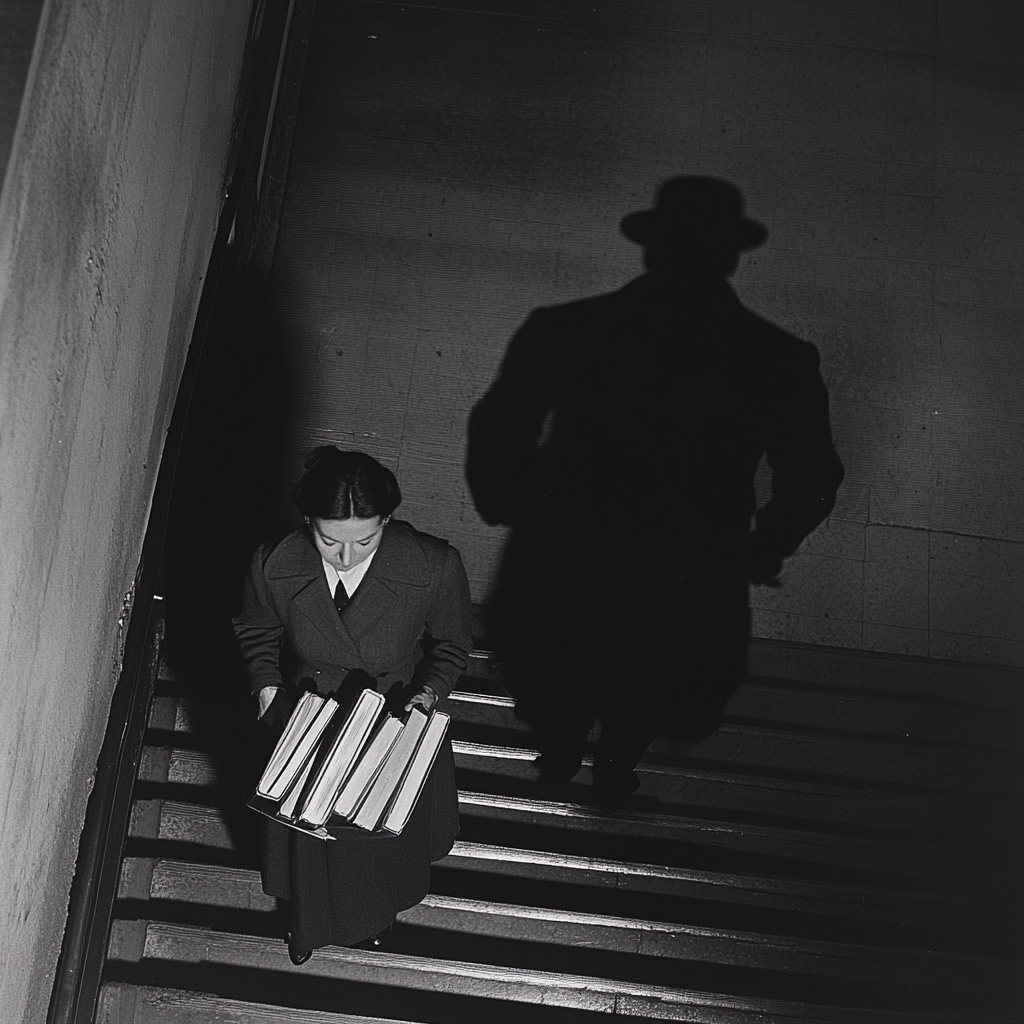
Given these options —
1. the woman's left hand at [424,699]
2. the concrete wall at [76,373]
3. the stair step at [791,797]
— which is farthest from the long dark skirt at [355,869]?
the stair step at [791,797]

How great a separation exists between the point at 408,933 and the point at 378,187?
3.63m

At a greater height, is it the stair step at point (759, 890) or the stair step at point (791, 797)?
the stair step at point (791, 797)

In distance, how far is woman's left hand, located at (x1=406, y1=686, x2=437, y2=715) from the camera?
312 centimetres

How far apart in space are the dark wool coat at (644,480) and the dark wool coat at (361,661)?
1.14m

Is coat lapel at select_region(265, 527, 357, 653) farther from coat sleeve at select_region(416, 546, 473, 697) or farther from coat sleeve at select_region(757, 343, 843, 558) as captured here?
coat sleeve at select_region(757, 343, 843, 558)

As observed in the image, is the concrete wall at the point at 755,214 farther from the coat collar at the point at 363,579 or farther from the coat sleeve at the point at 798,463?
the coat collar at the point at 363,579

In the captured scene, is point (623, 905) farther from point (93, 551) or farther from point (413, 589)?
point (93, 551)

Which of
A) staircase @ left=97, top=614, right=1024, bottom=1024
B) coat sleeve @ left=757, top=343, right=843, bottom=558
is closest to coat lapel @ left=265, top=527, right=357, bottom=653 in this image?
staircase @ left=97, top=614, right=1024, bottom=1024

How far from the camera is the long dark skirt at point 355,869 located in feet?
10.7

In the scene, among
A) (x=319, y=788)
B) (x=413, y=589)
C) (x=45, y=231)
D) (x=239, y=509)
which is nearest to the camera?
(x=45, y=231)

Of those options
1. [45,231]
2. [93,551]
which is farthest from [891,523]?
[45,231]

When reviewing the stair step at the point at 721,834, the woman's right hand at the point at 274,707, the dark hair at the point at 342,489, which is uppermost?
the dark hair at the point at 342,489

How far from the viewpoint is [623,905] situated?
3988 mm

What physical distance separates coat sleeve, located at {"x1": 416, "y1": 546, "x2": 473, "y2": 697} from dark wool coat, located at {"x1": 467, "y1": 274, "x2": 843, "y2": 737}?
1.17 metres
